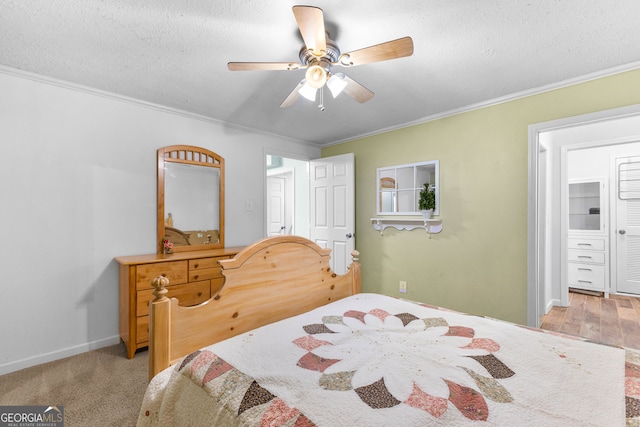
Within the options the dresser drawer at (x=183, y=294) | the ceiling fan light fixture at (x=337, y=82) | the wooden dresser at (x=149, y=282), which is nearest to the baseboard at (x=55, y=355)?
the wooden dresser at (x=149, y=282)

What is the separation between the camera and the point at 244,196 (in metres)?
3.54

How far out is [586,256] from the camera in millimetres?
4320

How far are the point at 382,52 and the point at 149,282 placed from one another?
243 cm

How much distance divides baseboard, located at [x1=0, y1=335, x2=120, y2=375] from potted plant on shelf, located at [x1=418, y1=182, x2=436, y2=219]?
3.25 m

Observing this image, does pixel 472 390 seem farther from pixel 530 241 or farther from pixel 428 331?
pixel 530 241

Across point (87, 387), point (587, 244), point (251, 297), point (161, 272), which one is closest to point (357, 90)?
point (251, 297)

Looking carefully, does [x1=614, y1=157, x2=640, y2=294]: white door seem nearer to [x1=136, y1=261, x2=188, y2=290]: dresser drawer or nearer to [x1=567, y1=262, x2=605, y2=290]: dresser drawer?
[x1=567, y1=262, x2=605, y2=290]: dresser drawer

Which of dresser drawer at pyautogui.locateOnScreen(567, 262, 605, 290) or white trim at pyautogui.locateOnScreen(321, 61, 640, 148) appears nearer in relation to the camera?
white trim at pyautogui.locateOnScreen(321, 61, 640, 148)

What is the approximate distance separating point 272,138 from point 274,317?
268cm

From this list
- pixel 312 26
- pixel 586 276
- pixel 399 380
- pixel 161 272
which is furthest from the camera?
pixel 586 276

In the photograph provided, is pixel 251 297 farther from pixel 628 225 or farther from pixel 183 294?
pixel 628 225

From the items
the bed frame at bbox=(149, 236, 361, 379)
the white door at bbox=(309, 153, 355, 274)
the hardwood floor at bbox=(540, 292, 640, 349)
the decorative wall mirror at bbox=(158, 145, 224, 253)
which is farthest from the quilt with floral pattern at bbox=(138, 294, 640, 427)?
the white door at bbox=(309, 153, 355, 274)

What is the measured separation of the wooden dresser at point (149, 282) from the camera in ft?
7.70

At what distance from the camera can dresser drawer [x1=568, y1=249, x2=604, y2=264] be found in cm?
421
